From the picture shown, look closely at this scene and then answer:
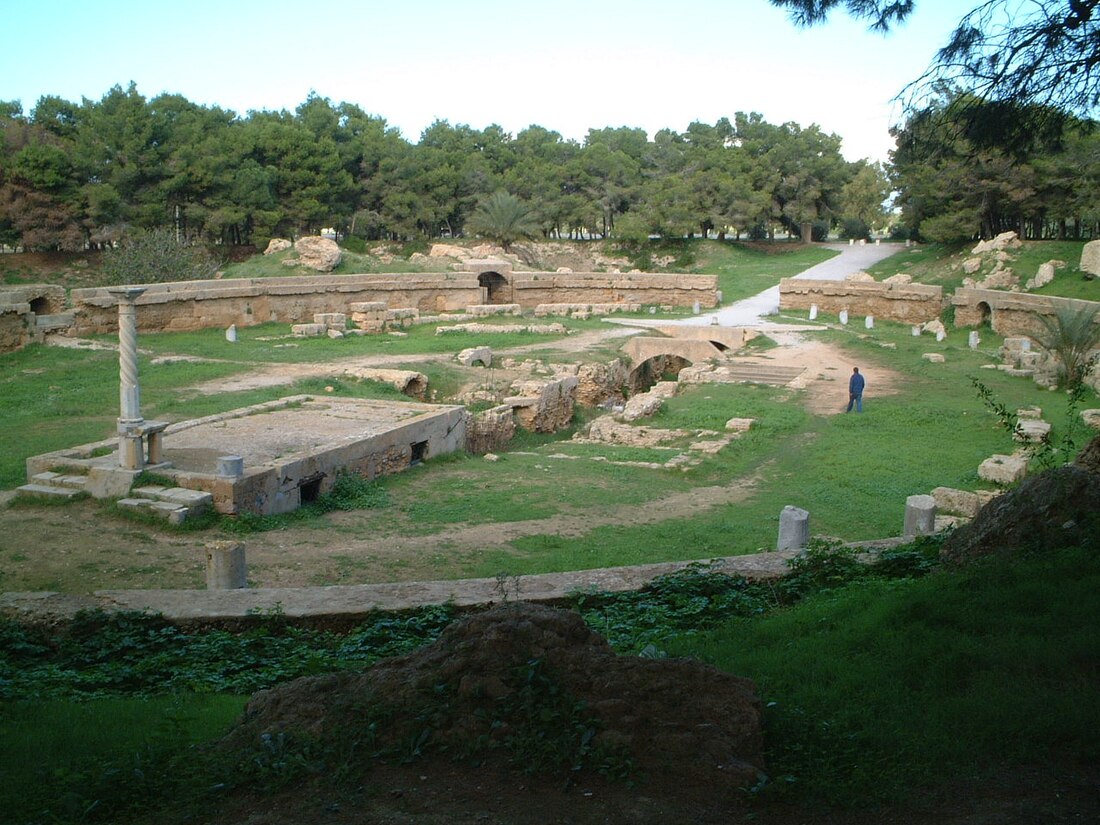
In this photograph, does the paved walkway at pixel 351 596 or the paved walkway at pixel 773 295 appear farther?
the paved walkway at pixel 773 295

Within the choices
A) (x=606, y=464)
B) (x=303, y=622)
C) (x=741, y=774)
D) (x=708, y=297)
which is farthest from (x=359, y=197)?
(x=741, y=774)

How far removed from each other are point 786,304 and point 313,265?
17885 millimetres

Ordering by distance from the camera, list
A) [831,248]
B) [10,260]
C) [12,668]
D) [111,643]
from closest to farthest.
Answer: [12,668], [111,643], [10,260], [831,248]

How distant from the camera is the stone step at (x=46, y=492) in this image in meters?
12.6

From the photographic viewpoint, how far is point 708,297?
40.0 meters

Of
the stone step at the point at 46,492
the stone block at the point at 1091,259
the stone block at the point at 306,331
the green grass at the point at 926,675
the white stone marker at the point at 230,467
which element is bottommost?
the stone step at the point at 46,492

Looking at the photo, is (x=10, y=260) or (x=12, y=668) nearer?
(x=12, y=668)

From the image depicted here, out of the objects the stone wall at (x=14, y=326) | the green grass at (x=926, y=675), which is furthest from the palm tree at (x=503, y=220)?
the green grass at (x=926, y=675)

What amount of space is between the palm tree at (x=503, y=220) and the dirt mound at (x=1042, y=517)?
4416cm

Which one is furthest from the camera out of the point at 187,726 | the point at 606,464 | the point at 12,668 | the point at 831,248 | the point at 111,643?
the point at 831,248

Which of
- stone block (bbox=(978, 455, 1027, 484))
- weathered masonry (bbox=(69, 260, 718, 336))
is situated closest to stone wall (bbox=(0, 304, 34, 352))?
weathered masonry (bbox=(69, 260, 718, 336))

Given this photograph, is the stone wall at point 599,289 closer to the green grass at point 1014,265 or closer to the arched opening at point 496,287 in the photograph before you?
the arched opening at point 496,287

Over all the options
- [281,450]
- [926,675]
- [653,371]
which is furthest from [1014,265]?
[926,675]

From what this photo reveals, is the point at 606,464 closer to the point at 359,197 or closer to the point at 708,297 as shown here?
the point at 708,297
